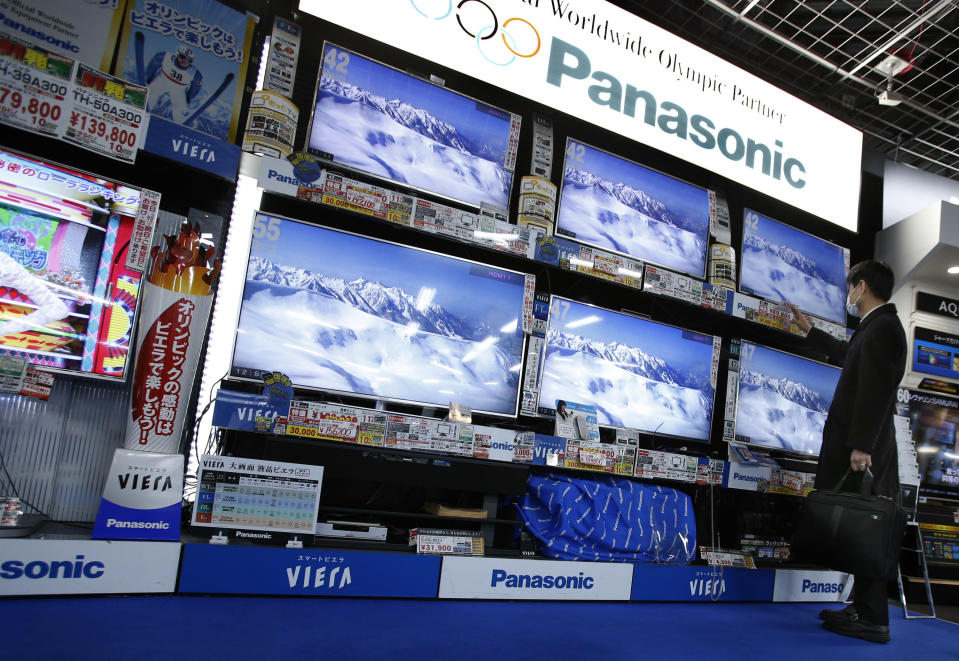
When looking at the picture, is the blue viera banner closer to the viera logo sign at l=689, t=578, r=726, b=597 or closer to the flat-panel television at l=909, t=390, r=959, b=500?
the viera logo sign at l=689, t=578, r=726, b=597

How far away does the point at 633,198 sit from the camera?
11.3ft

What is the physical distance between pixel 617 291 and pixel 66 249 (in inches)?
112

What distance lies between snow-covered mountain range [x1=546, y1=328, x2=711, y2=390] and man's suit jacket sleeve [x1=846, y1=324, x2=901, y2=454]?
0.84 metres

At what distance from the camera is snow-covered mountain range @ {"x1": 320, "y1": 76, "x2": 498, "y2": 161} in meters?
2.73

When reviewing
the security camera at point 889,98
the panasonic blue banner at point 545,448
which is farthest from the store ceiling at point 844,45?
the panasonic blue banner at point 545,448

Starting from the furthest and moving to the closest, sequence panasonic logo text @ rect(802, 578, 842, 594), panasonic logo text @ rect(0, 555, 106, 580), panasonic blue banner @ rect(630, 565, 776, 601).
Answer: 1. panasonic logo text @ rect(802, 578, 842, 594)
2. panasonic blue banner @ rect(630, 565, 776, 601)
3. panasonic logo text @ rect(0, 555, 106, 580)

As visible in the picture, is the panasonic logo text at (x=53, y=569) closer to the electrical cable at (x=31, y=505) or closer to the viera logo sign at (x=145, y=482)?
the viera logo sign at (x=145, y=482)

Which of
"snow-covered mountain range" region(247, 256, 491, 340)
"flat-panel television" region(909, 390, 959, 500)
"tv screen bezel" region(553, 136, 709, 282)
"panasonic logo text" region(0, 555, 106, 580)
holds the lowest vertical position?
"panasonic logo text" region(0, 555, 106, 580)

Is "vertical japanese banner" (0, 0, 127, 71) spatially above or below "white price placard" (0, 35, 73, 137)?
above

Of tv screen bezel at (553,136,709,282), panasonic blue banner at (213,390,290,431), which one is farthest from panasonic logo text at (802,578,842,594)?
panasonic blue banner at (213,390,290,431)

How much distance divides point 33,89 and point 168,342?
97 centimetres

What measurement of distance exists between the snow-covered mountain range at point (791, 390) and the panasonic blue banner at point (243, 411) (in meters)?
2.82

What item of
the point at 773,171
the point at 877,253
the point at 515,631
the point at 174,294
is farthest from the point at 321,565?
the point at 877,253

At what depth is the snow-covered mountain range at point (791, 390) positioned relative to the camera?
12.0ft
